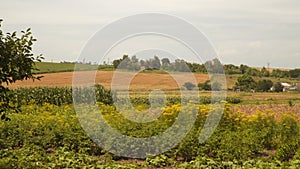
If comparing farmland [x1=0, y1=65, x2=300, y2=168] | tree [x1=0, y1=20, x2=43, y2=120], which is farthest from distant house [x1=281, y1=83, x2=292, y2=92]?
tree [x1=0, y1=20, x2=43, y2=120]

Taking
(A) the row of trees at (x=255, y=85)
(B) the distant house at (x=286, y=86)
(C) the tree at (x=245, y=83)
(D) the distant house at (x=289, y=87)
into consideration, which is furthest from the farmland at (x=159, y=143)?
(B) the distant house at (x=286, y=86)

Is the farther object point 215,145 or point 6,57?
point 215,145

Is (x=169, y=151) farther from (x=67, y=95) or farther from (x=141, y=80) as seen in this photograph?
(x=141, y=80)

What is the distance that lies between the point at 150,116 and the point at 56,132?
2.57 m

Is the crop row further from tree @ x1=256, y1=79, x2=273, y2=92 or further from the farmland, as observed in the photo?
tree @ x1=256, y1=79, x2=273, y2=92

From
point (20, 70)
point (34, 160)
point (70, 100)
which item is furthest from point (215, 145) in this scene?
point (70, 100)

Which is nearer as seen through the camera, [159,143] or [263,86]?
[159,143]

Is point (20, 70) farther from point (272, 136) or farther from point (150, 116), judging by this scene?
point (272, 136)

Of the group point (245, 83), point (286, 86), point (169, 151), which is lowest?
point (169, 151)

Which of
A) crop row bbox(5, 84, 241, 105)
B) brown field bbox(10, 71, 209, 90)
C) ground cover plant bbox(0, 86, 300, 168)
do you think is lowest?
ground cover plant bbox(0, 86, 300, 168)

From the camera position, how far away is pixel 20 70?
271 inches

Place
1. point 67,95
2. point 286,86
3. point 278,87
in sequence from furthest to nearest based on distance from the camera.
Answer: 1. point 286,86
2. point 278,87
3. point 67,95

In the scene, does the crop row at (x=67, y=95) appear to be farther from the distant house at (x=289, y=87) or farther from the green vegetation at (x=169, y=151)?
the distant house at (x=289, y=87)

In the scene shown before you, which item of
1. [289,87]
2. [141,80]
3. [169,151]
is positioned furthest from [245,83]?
[169,151]
